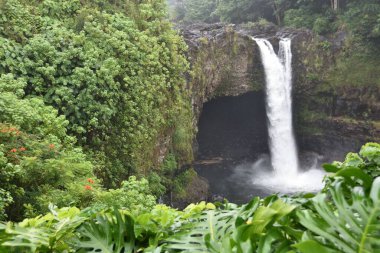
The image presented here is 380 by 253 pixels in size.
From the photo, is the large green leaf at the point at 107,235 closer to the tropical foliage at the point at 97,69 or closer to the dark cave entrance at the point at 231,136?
the tropical foliage at the point at 97,69

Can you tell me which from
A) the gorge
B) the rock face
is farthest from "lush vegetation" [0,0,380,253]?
the rock face

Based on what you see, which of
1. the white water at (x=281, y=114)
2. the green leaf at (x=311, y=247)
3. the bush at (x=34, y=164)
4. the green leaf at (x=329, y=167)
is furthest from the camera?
the white water at (x=281, y=114)

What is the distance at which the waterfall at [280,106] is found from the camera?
14.9 meters

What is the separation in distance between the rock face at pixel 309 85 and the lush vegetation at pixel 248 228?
11.8m

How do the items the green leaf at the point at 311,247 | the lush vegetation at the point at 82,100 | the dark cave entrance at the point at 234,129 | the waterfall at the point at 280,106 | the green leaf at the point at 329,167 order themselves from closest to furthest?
the green leaf at the point at 311,247 → the green leaf at the point at 329,167 → the lush vegetation at the point at 82,100 → the waterfall at the point at 280,106 → the dark cave entrance at the point at 234,129

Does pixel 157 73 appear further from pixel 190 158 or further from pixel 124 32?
pixel 190 158

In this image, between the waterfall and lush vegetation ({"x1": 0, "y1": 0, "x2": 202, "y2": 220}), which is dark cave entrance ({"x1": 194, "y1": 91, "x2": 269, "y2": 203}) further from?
lush vegetation ({"x1": 0, "y1": 0, "x2": 202, "y2": 220})

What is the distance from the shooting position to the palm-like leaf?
91cm

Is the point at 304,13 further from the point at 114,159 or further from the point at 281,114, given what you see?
the point at 114,159

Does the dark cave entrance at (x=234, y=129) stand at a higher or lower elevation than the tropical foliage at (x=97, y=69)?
lower

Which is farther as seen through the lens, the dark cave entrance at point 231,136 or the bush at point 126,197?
the dark cave entrance at point 231,136

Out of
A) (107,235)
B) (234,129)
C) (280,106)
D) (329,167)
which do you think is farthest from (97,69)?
(280,106)

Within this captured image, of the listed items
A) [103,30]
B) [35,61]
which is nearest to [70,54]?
[35,61]

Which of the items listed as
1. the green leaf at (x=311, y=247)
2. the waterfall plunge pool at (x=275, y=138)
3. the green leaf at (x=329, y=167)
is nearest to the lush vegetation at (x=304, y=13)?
the waterfall plunge pool at (x=275, y=138)
